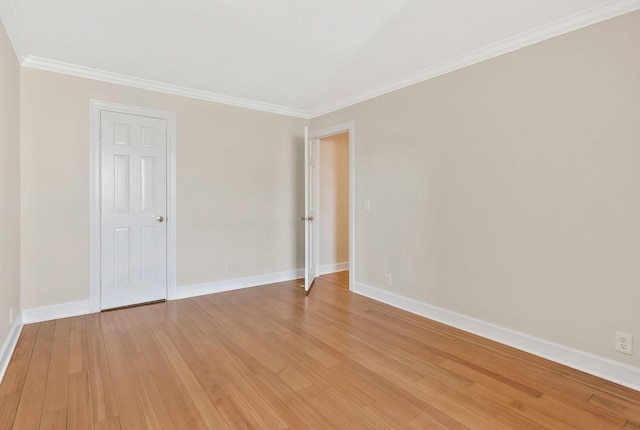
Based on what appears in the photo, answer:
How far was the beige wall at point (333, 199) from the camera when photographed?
213 inches

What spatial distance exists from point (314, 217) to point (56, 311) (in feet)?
9.92

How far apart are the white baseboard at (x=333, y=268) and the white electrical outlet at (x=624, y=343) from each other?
3675mm

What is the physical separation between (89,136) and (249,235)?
2.13 meters

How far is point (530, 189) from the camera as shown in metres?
2.62

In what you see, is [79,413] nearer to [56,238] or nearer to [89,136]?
[56,238]

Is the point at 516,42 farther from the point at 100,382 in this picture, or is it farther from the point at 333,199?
the point at 100,382

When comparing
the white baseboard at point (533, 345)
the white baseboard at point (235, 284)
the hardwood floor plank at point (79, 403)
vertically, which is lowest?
the hardwood floor plank at point (79, 403)

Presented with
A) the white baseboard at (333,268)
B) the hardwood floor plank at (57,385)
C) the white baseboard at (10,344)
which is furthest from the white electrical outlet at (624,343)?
the white baseboard at (10,344)

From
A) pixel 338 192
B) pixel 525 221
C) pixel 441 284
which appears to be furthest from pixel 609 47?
pixel 338 192

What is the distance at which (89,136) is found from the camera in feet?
11.3

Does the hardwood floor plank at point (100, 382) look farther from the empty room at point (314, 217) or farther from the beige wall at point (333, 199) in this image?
the beige wall at point (333, 199)

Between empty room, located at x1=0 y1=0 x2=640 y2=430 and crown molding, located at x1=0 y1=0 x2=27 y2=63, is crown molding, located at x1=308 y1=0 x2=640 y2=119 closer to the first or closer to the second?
empty room, located at x1=0 y1=0 x2=640 y2=430

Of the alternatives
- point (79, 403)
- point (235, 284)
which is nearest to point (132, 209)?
point (235, 284)

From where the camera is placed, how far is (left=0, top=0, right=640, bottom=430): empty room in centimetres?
212
